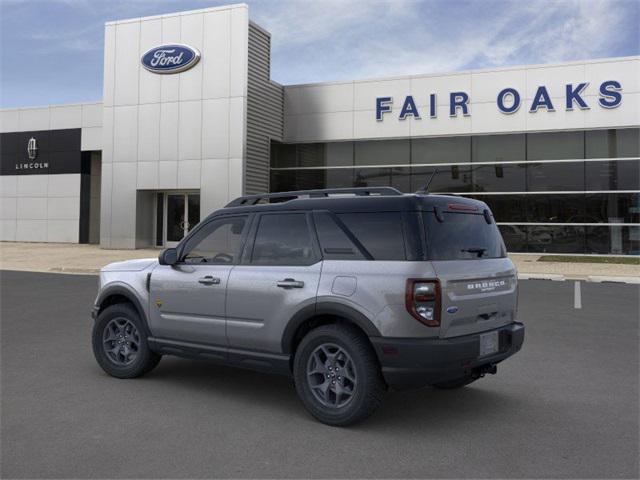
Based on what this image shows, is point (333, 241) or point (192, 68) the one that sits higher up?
point (192, 68)

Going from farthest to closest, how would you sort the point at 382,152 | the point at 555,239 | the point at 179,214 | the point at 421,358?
the point at 179,214
the point at 382,152
the point at 555,239
the point at 421,358

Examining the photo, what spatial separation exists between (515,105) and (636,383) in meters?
19.2

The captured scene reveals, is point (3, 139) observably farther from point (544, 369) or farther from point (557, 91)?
point (544, 369)

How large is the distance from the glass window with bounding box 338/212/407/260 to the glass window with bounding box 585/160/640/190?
2046cm

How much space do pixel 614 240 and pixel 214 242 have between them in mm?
20542

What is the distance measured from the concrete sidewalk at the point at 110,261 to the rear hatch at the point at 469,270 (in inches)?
480

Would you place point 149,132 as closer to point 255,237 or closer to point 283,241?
point 255,237

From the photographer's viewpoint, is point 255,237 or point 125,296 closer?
point 255,237

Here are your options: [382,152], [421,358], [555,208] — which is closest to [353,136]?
[382,152]

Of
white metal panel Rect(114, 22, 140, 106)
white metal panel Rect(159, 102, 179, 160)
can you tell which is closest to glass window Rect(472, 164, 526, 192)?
white metal panel Rect(159, 102, 179, 160)

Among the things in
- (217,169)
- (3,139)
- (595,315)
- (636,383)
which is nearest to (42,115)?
(3,139)

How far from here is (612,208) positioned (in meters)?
22.2

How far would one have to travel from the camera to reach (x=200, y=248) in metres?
5.57

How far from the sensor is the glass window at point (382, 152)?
24.9 metres
